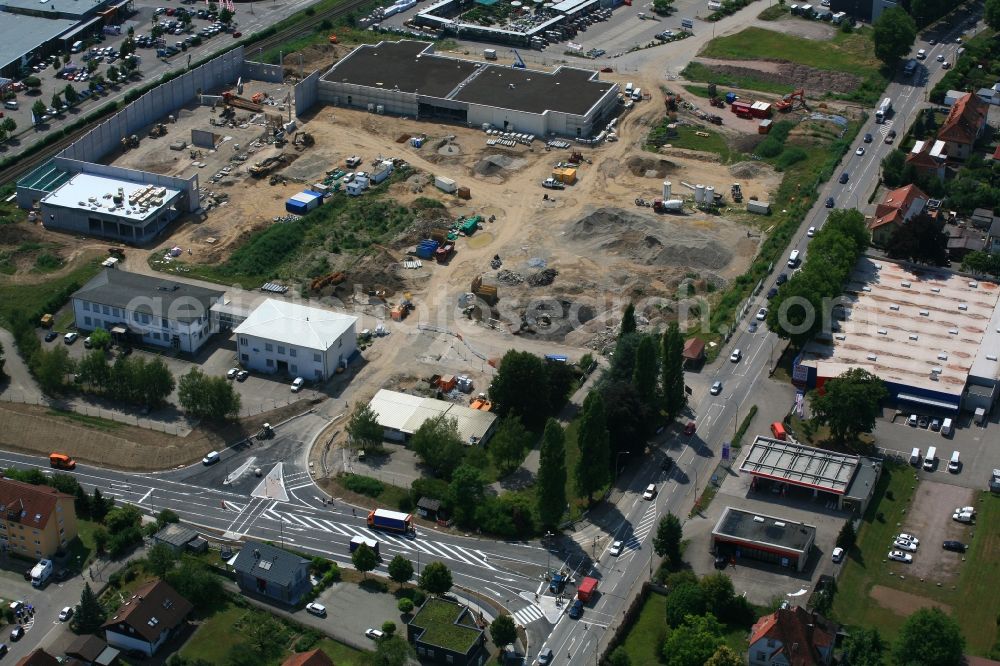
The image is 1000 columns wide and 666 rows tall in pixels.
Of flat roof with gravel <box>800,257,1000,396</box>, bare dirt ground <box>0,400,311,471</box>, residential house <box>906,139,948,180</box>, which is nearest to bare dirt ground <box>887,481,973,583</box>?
flat roof with gravel <box>800,257,1000,396</box>

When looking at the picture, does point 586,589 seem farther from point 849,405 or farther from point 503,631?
point 849,405

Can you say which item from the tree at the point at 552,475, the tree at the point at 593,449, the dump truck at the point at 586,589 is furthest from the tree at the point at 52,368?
the dump truck at the point at 586,589

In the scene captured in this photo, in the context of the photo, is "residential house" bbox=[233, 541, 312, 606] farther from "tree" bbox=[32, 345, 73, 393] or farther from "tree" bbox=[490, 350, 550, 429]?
"tree" bbox=[32, 345, 73, 393]

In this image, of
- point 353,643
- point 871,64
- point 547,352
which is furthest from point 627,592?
point 871,64

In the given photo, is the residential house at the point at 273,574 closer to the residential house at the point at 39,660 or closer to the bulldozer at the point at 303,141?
the residential house at the point at 39,660

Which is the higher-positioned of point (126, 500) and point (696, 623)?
point (696, 623)

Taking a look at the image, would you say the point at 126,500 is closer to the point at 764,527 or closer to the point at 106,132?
the point at 764,527

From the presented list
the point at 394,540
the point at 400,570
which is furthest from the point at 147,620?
the point at 394,540
